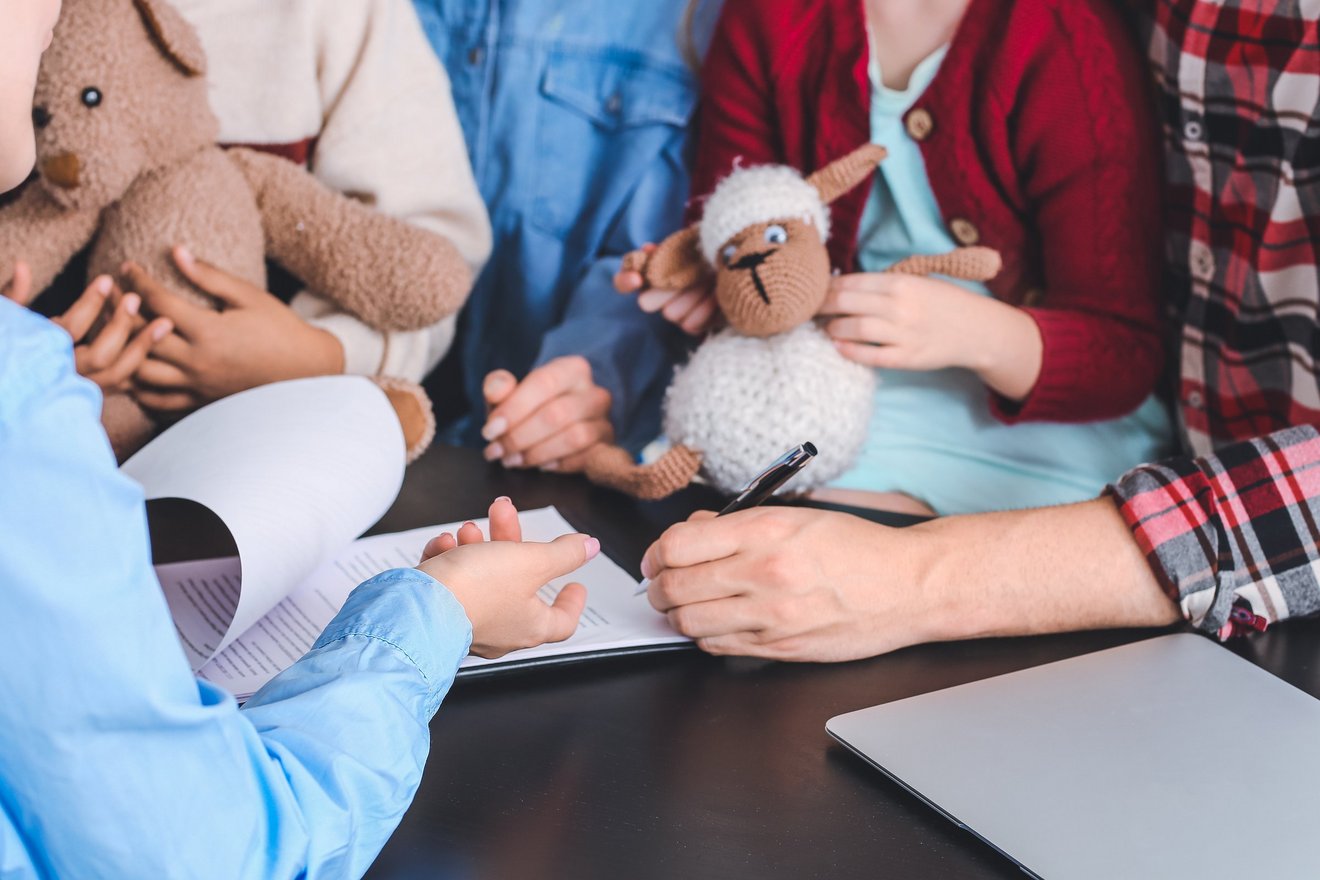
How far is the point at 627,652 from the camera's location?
747 millimetres

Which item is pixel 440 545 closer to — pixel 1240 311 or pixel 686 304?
pixel 686 304

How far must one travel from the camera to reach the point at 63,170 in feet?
3.10

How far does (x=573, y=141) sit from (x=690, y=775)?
3.13ft

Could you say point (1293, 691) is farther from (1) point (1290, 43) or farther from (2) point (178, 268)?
(2) point (178, 268)

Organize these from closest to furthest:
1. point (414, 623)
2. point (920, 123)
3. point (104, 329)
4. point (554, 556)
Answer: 1. point (414, 623)
2. point (554, 556)
3. point (104, 329)
4. point (920, 123)

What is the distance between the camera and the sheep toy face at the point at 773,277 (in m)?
0.91

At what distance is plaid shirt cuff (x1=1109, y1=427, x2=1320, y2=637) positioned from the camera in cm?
78

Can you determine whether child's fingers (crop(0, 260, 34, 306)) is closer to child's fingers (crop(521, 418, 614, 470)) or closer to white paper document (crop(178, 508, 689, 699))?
white paper document (crop(178, 508, 689, 699))

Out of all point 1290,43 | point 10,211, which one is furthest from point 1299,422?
point 10,211

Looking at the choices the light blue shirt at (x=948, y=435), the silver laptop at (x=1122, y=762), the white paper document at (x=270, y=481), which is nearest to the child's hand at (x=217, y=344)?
the white paper document at (x=270, y=481)

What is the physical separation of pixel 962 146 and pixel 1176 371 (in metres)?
0.31

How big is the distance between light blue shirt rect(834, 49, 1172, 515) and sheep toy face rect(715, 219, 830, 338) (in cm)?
24

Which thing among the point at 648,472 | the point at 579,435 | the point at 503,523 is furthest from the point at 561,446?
the point at 503,523

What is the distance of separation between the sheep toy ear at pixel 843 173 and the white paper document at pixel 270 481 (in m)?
0.41
